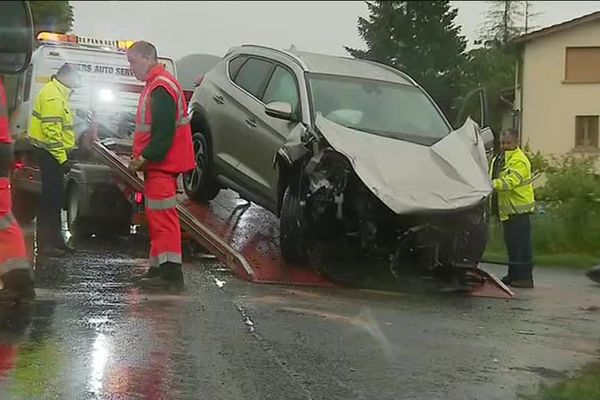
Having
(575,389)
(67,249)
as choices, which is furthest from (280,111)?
(575,389)

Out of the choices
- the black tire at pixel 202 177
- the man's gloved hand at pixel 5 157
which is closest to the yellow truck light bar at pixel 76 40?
the black tire at pixel 202 177

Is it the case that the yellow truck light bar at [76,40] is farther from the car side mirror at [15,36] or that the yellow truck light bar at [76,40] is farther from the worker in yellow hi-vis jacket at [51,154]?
the car side mirror at [15,36]

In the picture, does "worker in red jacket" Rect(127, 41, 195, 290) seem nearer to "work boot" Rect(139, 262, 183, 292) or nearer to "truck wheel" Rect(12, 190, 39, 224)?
"work boot" Rect(139, 262, 183, 292)

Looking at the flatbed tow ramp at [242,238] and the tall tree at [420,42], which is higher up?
the tall tree at [420,42]

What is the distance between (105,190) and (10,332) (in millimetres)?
5319

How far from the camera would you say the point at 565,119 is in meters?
10.2

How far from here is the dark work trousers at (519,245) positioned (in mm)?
9766

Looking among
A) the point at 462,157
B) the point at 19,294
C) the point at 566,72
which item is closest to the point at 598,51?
the point at 566,72

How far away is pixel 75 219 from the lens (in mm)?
11500

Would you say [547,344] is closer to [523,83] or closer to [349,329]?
[349,329]

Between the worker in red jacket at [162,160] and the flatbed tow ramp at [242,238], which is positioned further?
the flatbed tow ramp at [242,238]

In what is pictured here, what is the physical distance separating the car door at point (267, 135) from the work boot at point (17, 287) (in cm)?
277

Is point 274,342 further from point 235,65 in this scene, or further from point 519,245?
point 235,65

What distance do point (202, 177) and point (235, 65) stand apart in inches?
48.4
